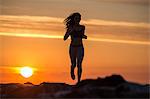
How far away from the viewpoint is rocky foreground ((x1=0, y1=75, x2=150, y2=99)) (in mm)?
16484

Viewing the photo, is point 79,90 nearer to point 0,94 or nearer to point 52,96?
point 52,96

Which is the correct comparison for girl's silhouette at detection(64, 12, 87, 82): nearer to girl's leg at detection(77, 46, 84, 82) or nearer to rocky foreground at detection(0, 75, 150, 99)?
girl's leg at detection(77, 46, 84, 82)

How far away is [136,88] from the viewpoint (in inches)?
680

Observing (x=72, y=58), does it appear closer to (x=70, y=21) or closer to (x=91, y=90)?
(x=70, y=21)

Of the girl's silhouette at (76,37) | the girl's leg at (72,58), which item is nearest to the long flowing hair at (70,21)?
the girl's silhouette at (76,37)

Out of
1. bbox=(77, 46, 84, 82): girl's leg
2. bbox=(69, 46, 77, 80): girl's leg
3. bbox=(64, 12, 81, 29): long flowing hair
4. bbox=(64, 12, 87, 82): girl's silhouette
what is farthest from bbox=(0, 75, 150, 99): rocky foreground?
bbox=(64, 12, 81, 29): long flowing hair

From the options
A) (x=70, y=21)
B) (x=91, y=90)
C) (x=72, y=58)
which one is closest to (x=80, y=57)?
(x=72, y=58)

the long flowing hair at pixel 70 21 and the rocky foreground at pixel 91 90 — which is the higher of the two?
the long flowing hair at pixel 70 21

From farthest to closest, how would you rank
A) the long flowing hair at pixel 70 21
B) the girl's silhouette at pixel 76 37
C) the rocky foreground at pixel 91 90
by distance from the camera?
the long flowing hair at pixel 70 21 → the girl's silhouette at pixel 76 37 → the rocky foreground at pixel 91 90

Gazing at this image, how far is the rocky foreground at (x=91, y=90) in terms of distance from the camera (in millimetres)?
16484

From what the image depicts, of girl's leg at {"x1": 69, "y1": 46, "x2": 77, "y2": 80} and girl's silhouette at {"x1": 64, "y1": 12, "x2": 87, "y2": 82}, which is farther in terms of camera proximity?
girl's leg at {"x1": 69, "y1": 46, "x2": 77, "y2": 80}

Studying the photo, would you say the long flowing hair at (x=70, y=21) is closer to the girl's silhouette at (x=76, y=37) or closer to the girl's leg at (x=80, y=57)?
the girl's silhouette at (x=76, y=37)

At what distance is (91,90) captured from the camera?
16.9m

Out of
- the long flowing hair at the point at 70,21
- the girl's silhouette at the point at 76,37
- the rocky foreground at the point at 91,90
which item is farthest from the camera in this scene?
the long flowing hair at the point at 70,21
